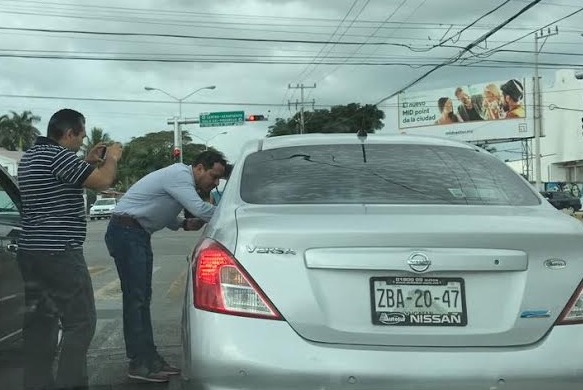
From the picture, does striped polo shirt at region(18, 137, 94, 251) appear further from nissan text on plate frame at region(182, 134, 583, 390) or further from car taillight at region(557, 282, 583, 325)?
car taillight at region(557, 282, 583, 325)

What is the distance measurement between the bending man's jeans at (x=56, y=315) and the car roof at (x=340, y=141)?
1272mm

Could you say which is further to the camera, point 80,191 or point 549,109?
point 549,109

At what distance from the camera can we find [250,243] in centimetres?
271

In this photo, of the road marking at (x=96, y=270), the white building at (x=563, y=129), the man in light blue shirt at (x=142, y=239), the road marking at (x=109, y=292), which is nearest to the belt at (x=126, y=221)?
Answer: the man in light blue shirt at (x=142, y=239)

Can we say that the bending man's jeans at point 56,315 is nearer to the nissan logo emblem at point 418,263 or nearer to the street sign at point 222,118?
the nissan logo emblem at point 418,263

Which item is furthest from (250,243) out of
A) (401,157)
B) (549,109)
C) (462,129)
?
(549,109)

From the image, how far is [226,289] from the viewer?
270 centimetres

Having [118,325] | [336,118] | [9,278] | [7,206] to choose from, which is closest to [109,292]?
[118,325]

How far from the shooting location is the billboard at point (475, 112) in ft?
178

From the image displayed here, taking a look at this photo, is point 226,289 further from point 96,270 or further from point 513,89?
point 513,89

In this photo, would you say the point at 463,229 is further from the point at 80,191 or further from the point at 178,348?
the point at 178,348

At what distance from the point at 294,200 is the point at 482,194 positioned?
3.07 ft

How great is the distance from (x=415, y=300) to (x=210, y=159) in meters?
2.70

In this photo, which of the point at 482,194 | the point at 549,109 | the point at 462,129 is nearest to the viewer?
the point at 482,194
